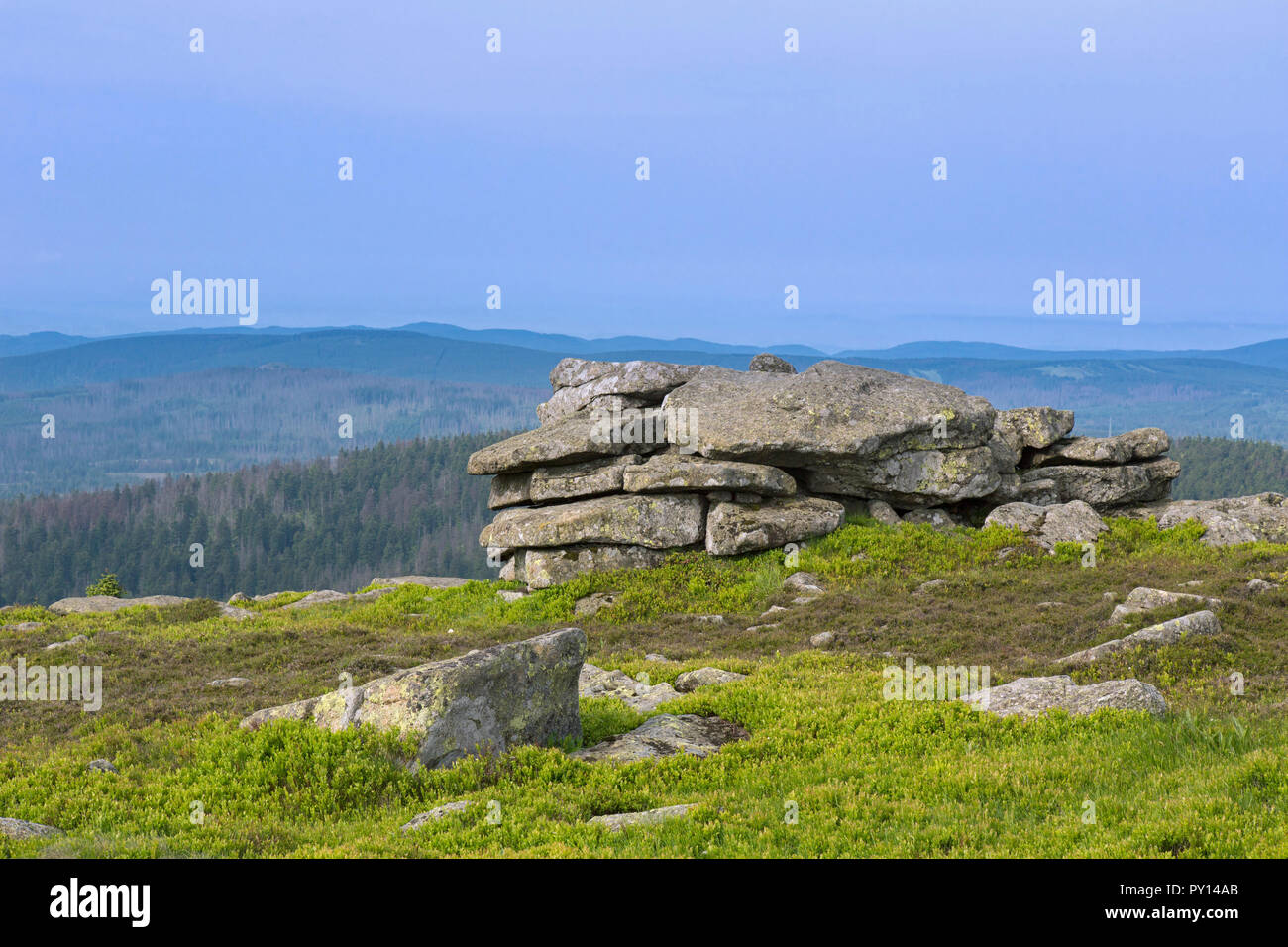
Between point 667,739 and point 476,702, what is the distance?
11.2ft

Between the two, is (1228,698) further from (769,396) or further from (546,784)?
(769,396)

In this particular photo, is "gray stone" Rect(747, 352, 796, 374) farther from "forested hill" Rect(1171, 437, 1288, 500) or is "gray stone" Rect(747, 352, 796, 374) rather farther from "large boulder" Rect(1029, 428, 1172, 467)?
"forested hill" Rect(1171, 437, 1288, 500)

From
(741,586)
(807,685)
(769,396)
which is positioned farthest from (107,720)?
(769,396)

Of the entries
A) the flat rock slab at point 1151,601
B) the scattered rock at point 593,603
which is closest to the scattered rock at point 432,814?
the scattered rock at point 593,603

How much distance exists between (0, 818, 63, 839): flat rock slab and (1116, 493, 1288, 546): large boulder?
35554mm

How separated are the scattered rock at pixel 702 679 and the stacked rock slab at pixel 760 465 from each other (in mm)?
12588

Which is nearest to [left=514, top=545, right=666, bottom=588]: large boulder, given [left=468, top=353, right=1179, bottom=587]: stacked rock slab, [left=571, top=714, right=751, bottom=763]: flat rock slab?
[left=468, top=353, right=1179, bottom=587]: stacked rock slab

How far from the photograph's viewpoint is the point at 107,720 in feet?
65.7

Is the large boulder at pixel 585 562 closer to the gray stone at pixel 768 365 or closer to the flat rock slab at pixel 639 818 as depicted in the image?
the gray stone at pixel 768 365

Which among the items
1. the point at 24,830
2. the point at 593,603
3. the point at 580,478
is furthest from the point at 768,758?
the point at 580,478

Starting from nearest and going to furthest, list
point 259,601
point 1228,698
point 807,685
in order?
point 1228,698 < point 807,685 < point 259,601

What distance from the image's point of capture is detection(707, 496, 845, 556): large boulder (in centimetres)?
3388

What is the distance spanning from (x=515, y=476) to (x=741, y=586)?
12291 mm
